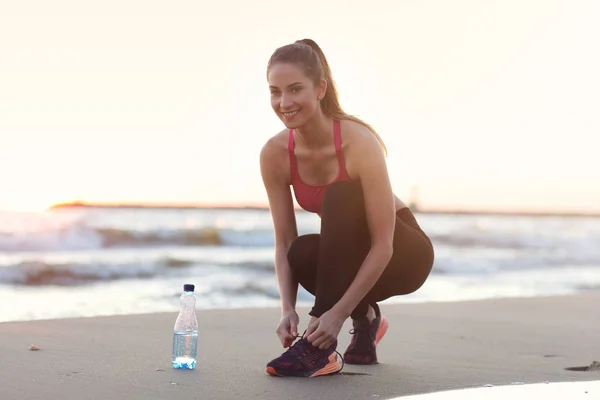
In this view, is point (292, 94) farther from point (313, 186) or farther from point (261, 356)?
point (261, 356)

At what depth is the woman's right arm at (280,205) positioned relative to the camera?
3.38m

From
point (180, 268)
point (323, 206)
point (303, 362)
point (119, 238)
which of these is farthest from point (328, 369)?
point (119, 238)

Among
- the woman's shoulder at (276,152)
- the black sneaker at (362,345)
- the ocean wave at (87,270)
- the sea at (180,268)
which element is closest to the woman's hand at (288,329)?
the black sneaker at (362,345)

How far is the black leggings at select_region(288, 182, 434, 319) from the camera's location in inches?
123

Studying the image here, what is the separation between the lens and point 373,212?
3.16m

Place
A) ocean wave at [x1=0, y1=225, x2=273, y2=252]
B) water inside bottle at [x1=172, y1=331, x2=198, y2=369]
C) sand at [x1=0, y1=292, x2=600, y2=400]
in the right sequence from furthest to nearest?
ocean wave at [x1=0, y1=225, x2=273, y2=252]
water inside bottle at [x1=172, y1=331, x2=198, y2=369]
sand at [x1=0, y1=292, x2=600, y2=400]

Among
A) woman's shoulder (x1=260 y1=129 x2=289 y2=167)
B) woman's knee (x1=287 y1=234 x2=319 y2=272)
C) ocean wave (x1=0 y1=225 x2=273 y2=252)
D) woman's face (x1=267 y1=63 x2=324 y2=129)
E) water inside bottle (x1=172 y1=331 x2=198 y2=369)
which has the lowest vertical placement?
water inside bottle (x1=172 y1=331 x2=198 y2=369)

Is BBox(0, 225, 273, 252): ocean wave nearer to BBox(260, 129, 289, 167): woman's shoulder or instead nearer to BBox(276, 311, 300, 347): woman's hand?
BBox(260, 129, 289, 167): woman's shoulder

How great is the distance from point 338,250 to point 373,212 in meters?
0.18

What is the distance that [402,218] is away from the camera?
3617mm

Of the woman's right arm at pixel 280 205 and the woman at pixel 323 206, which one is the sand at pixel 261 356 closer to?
the woman at pixel 323 206

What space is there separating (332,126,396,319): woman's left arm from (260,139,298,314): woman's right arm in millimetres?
315

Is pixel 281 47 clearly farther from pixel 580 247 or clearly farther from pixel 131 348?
pixel 580 247

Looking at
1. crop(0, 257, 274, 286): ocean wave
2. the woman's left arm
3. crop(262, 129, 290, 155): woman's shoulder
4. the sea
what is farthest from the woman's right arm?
crop(0, 257, 274, 286): ocean wave
